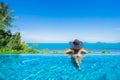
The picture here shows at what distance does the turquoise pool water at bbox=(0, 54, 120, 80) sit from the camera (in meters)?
10.7

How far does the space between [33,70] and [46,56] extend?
0.68m

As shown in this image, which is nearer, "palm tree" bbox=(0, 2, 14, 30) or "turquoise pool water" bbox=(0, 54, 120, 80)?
"turquoise pool water" bbox=(0, 54, 120, 80)

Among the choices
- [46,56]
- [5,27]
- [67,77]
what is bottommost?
[67,77]

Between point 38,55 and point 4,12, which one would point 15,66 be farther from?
point 4,12

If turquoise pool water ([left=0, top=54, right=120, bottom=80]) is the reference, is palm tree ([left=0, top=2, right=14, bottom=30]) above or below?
above

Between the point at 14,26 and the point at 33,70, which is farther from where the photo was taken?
the point at 14,26

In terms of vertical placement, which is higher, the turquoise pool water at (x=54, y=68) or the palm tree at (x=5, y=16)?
the palm tree at (x=5, y=16)

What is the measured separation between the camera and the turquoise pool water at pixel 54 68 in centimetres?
1070

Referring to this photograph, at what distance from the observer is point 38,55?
10.9m

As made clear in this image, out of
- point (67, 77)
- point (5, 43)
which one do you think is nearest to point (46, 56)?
point (67, 77)

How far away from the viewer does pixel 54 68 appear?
10.8 meters

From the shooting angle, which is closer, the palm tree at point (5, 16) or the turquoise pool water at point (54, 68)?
the turquoise pool water at point (54, 68)

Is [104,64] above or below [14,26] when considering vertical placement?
below

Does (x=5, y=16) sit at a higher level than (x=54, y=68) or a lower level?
higher
